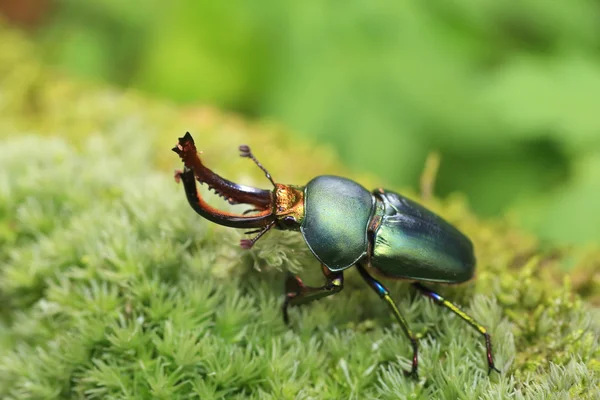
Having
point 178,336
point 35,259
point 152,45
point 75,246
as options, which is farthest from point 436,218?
point 152,45

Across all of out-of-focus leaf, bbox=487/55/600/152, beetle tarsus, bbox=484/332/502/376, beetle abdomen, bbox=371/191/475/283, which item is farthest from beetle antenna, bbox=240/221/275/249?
out-of-focus leaf, bbox=487/55/600/152

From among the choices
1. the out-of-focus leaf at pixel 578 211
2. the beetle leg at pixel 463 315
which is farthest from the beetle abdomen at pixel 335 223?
the out-of-focus leaf at pixel 578 211

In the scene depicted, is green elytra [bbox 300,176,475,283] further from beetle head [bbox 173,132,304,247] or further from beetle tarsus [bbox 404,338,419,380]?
beetle tarsus [bbox 404,338,419,380]

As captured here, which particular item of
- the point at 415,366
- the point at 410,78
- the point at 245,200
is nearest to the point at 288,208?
the point at 245,200

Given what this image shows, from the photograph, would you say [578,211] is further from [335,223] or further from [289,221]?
[289,221]

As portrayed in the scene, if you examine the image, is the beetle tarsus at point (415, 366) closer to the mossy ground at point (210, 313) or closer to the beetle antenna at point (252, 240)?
the mossy ground at point (210, 313)

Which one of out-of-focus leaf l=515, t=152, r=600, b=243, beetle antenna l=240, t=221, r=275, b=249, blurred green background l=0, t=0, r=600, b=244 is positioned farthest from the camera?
blurred green background l=0, t=0, r=600, b=244
